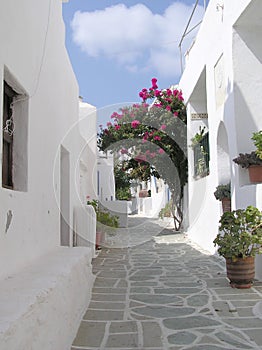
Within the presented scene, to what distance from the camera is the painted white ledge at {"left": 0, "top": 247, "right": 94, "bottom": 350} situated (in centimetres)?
206

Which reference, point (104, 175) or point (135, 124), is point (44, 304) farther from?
point (104, 175)

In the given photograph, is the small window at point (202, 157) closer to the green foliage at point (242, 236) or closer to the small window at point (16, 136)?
the green foliage at point (242, 236)

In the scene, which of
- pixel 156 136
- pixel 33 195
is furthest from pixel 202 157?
pixel 33 195

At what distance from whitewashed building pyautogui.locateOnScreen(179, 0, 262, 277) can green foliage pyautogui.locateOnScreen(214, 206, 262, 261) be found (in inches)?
14.2

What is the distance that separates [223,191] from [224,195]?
0.09 metres

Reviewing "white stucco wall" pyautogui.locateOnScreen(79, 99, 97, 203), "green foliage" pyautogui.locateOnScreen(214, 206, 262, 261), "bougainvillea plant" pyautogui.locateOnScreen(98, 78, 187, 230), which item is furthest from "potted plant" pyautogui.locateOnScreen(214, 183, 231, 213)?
"white stucco wall" pyautogui.locateOnScreen(79, 99, 97, 203)

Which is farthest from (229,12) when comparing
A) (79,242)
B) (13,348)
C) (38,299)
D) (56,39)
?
(13,348)

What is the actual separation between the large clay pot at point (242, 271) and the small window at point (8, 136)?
3.35 meters

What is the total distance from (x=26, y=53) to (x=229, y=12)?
4390 millimetres

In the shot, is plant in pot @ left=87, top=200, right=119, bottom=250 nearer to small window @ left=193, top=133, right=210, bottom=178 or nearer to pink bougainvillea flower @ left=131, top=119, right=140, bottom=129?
small window @ left=193, top=133, right=210, bottom=178

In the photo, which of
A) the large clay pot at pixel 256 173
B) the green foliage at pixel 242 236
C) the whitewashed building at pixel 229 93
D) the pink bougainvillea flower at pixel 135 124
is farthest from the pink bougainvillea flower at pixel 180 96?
the green foliage at pixel 242 236

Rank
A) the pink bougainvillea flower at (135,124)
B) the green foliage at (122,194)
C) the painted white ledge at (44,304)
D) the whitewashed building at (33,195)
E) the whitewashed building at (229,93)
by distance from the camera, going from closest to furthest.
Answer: the painted white ledge at (44,304)
the whitewashed building at (33,195)
the whitewashed building at (229,93)
the pink bougainvillea flower at (135,124)
the green foliage at (122,194)

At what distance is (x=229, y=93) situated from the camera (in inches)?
257

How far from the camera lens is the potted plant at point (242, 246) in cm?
503
